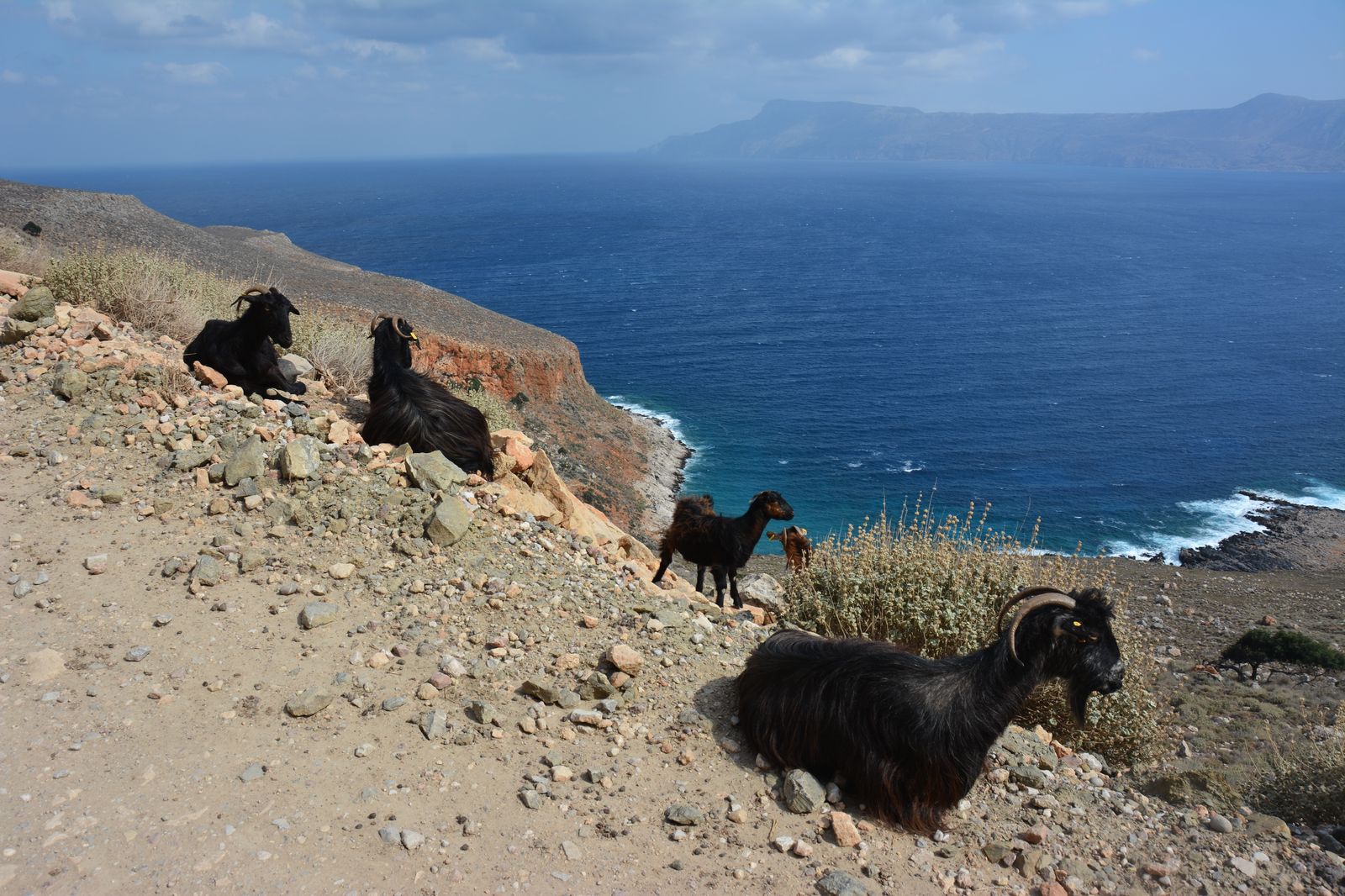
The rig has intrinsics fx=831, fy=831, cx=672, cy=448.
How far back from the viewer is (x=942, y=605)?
7914 mm

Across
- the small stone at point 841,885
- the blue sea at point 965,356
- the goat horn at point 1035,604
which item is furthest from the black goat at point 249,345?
the blue sea at point 965,356

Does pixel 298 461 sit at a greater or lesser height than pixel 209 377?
lesser

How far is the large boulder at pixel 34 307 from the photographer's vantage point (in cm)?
1026

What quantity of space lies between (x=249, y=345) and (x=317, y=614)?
509cm

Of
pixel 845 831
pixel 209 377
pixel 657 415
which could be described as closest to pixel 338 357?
pixel 209 377

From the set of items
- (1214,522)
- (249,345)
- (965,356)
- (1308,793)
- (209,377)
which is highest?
(249,345)

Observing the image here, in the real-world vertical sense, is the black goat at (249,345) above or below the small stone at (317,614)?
above

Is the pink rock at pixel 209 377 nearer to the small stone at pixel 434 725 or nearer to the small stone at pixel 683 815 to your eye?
the small stone at pixel 434 725

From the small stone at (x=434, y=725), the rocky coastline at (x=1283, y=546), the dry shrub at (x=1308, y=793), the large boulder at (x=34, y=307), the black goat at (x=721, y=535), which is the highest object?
the large boulder at (x=34, y=307)

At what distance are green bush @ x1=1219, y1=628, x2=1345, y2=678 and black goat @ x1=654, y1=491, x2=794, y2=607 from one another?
17899 mm

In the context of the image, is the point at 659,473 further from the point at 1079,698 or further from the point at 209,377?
the point at 1079,698

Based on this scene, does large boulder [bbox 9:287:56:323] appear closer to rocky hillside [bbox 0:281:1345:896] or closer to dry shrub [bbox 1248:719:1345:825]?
rocky hillside [bbox 0:281:1345:896]

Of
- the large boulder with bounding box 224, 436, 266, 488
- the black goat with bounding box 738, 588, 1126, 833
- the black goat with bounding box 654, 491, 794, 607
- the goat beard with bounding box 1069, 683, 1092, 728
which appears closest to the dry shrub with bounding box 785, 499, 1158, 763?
the black goat with bounding box 654, 491, 794, 607

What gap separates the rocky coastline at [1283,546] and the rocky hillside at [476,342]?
25.9 m
